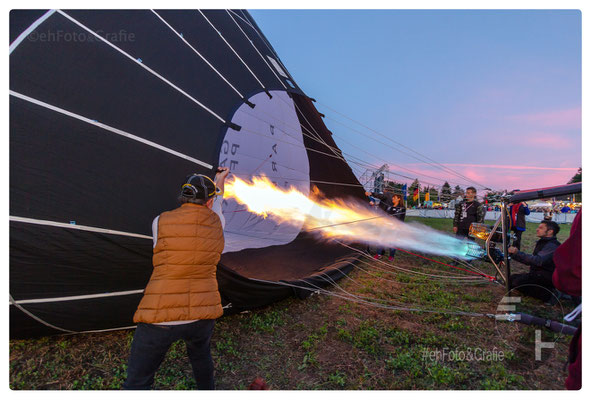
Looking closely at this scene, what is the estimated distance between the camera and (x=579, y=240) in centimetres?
145

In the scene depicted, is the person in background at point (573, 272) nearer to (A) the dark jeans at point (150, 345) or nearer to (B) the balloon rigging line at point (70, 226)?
(A) the dark jeans at point (150, 345)

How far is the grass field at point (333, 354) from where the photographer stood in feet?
7.38

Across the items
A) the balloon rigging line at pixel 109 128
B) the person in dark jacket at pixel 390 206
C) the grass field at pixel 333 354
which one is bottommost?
the grass field at pixel 333 354

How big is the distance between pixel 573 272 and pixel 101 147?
275 cm

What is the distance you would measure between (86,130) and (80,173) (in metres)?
0.29

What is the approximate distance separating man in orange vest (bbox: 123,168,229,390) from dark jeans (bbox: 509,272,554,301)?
373cm

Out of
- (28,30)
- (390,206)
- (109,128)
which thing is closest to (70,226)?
(109,128)

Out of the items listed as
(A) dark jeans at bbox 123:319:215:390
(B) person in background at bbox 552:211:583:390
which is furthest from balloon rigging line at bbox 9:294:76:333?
(B) person in background at bbox 552:211:583:390

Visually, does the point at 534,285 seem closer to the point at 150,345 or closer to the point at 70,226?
the point at 150,345

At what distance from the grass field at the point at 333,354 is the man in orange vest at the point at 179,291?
66cm

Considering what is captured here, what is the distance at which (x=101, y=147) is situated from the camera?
2.09 m

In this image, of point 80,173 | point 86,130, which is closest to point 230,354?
point 80,173

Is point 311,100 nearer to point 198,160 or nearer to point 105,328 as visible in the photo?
point 198,160

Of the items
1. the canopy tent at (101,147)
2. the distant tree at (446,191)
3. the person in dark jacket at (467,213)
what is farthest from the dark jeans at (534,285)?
the canopy tent at (101,147)
